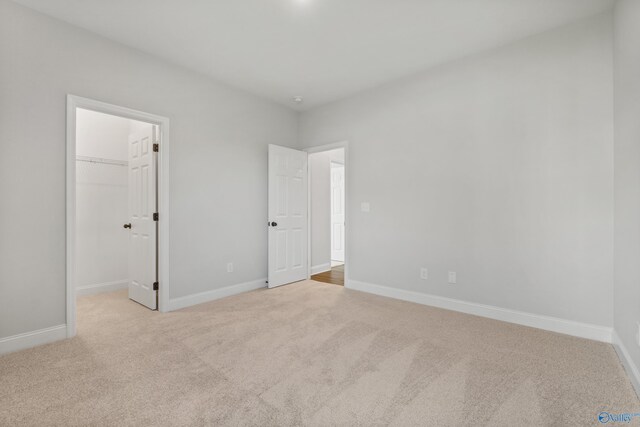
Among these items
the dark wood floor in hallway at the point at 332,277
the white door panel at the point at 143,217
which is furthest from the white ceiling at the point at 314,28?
the dark wood floor in hallway at the point at 332,277

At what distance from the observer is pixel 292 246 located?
452 cm

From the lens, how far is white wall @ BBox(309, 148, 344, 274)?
17.3 feet

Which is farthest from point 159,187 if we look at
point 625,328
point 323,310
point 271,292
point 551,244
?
point 625,328

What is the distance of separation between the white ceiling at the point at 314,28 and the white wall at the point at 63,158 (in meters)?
0.25

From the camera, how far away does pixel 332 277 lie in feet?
16.1

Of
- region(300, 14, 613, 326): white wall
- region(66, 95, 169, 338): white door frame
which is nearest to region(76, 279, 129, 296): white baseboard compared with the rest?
region(66, 95, 169, 338): white door frame

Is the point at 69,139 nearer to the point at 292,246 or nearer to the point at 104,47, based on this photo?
the point at 104,47

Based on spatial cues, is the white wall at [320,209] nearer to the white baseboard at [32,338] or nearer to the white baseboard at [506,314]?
the white baseboard at [506,314]

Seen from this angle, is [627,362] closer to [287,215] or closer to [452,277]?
[452,277]

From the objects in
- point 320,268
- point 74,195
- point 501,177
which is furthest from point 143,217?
point 501,177

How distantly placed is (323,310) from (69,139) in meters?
2.85

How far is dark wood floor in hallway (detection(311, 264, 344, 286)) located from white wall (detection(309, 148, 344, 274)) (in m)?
0.17

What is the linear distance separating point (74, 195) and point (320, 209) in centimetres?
356

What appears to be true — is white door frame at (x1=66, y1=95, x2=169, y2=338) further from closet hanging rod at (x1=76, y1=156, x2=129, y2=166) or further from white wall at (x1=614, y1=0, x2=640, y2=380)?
white wall at (x1=614, y1=0, x2=640, y2=380)
